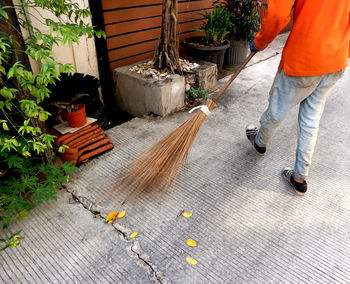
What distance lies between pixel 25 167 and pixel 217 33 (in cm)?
383

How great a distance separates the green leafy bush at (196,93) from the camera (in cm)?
394

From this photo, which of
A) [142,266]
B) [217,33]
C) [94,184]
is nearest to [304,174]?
[142,266]

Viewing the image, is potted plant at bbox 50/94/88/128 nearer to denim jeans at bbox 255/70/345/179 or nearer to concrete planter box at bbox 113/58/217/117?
concrete planter box at bbox 113/58/217/117

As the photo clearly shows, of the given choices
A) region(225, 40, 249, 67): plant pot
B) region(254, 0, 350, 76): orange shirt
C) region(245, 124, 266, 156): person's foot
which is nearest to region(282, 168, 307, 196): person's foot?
region(245, 124, 266, 156): person's foot

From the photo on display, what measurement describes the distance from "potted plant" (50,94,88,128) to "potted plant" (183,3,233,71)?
2495 mm

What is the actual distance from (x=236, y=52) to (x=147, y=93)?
9.20 feet

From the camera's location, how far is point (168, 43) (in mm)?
3600

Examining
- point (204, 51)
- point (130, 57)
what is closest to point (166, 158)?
point (130, 57)

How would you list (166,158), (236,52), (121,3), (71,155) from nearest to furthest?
1. (166,158)
2. (71,155)
3. (121,3)
4. (236,52)

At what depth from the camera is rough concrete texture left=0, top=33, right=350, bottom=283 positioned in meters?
1.75

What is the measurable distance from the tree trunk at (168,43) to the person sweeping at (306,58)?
1.54 metres

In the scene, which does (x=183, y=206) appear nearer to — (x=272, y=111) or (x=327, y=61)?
(x=272, y=111)

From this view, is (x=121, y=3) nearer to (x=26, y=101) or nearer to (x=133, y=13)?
(x=133, y=13)

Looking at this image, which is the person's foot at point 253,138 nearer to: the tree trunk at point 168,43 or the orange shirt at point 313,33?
the orange shirt at point 313,33
